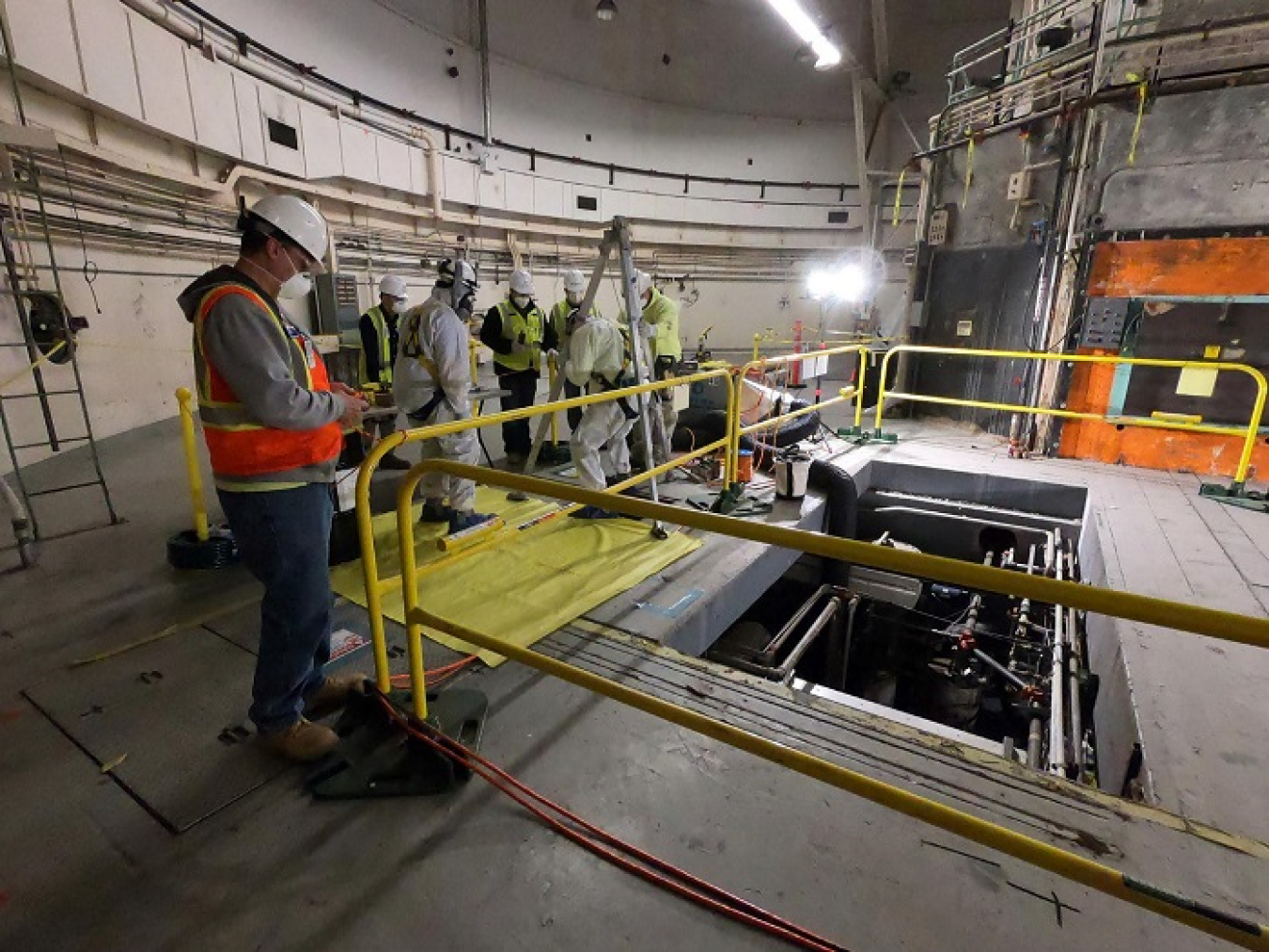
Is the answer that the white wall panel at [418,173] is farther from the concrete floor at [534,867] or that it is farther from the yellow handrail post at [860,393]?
the concrete floor at [534,867]

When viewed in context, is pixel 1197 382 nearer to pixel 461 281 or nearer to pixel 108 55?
pixel 461 281

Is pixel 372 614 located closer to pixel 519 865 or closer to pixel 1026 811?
pixel 519 865

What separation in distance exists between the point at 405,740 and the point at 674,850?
1.04 m

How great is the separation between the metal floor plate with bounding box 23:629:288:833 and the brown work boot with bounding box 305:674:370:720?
232mm

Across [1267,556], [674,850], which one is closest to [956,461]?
[1267,556]

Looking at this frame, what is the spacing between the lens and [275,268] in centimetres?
208

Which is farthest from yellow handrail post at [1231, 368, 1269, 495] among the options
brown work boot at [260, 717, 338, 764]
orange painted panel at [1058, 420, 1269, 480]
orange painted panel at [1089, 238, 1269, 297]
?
brown work boot at [260, 717, 338, 764]

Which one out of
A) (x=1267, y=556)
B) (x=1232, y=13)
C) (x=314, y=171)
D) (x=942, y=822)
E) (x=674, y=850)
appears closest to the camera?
(x=942, y=822)

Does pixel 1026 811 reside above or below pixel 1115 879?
below

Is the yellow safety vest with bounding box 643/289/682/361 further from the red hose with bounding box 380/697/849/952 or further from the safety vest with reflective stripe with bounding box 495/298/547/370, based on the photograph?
the red hose with bounding box 380/697/849/952

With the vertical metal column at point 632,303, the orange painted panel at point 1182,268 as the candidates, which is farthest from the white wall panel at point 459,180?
the orange painted panel at point 1182,268

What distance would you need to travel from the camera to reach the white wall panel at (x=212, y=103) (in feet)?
22.1

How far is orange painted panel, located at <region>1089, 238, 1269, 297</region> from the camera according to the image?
571 cm

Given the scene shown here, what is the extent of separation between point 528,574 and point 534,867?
2094 mm
